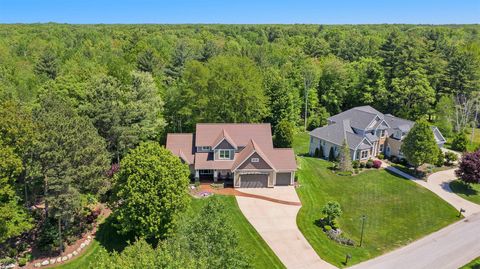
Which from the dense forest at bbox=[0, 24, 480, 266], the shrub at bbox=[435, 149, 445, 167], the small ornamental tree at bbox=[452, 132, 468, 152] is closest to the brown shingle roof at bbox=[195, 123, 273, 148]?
the dense forest at bbox=[0, 24, 480, 266]

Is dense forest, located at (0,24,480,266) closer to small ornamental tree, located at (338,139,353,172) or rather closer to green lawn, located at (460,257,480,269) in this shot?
small ornamental tree, located at (338,139,353,172)

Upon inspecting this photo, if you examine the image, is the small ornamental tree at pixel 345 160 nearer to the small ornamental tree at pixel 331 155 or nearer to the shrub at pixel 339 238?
the small ornamental tree at pixel 331 155

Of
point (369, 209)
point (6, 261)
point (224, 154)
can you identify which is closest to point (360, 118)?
point (369, 209)

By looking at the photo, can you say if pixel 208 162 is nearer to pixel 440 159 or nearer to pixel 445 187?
pixel 445 187

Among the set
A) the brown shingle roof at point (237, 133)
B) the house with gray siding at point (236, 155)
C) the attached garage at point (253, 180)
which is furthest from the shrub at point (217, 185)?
→ the brown shingle roof at point (237, 133)

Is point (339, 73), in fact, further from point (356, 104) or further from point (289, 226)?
point (289, 226)

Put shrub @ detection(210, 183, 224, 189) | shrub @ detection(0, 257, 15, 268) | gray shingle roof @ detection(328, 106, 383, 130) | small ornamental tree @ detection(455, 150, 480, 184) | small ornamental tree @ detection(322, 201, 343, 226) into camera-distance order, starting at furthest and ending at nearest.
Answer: gray shingle roof @ detection(328, 106, 383, 130) < small ornamental tree @ detection(455, 150, 480, 184) < shrub @ detection(210, 183, 224, 189) < small ornamental tree @ detection(322, 201, 343, 226) < shrub @ detection(0, 257, 15, 268)

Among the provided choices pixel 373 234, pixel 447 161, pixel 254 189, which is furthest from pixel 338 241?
pixel 447 161
